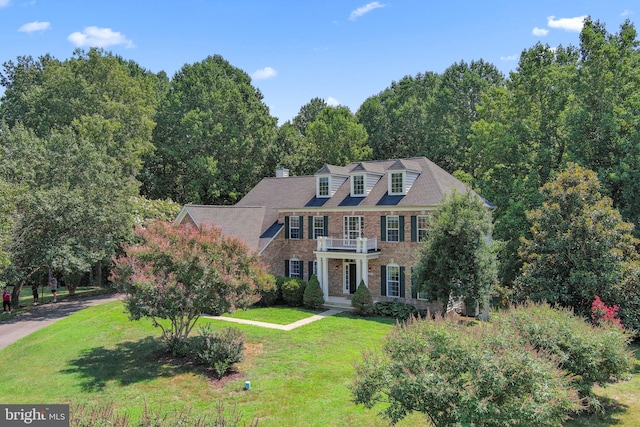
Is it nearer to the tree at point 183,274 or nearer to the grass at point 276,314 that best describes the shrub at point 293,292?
the grass at point 276,314

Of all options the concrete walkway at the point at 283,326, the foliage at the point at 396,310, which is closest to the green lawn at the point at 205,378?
the concrete walkway at the point at 283,326

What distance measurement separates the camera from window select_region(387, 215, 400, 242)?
87.4 ft

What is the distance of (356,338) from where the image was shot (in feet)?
65.9

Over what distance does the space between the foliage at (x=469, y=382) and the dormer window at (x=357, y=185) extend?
20374mm

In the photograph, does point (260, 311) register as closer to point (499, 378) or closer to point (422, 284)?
point (422, 284)

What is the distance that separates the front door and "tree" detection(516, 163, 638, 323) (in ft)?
41.6

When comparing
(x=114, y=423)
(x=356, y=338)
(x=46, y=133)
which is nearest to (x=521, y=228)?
(x=356, y=338)

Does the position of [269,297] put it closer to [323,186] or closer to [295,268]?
[295,268]

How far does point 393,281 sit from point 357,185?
663cm

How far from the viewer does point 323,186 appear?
101ft

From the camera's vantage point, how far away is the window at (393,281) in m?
26.6

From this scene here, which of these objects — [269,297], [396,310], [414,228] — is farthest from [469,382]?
[269,297]

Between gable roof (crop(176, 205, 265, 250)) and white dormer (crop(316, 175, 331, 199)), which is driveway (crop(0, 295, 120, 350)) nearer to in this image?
gable roof (crop(176, 205, 265, 250))

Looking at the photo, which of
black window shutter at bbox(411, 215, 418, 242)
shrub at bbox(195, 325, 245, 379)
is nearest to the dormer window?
black window shutter at bbox(411, 215, 418, 242)
